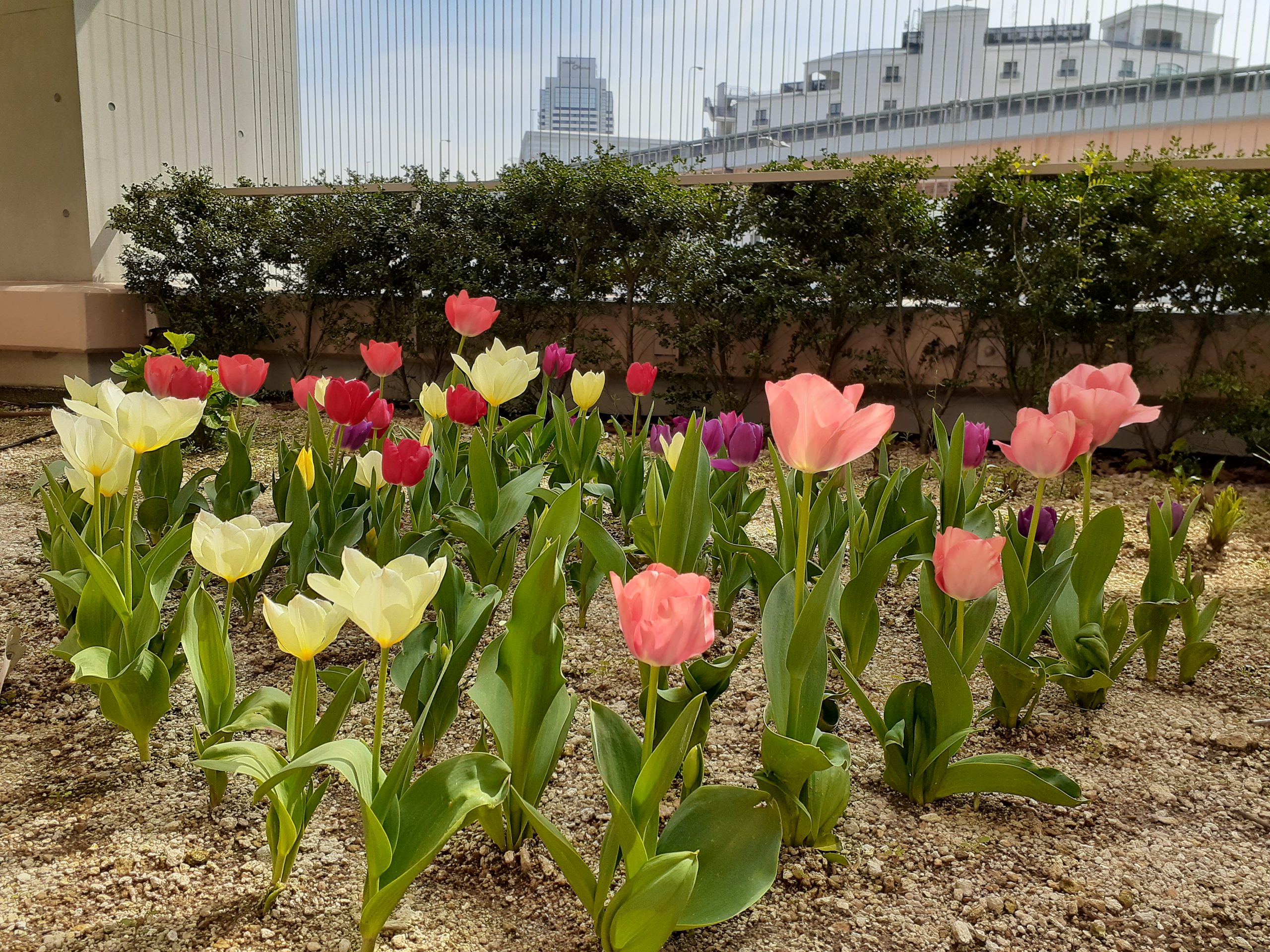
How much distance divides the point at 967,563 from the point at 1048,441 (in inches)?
13.1

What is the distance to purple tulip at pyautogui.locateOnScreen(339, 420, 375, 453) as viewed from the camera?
2049mm

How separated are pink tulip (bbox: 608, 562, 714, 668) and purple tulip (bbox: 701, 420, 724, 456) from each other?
110cm

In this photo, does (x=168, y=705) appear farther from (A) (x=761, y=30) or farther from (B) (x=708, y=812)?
(A) (x=761, y=30)

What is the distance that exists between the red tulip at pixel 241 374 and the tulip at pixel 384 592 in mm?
1358

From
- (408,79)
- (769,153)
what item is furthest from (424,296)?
(408,79)

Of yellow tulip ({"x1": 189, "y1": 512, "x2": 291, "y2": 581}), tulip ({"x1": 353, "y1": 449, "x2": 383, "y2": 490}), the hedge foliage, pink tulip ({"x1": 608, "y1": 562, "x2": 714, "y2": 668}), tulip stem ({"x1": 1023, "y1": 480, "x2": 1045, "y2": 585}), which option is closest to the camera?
pink tulip ({"x1": 608, "y1": 562, "x2": 714, "y2": 668})

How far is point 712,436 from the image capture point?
6.36ft

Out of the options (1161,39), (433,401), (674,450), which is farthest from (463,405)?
(1161,39)

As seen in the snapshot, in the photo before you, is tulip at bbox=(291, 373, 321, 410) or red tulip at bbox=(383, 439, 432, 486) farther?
tulip at bbox=(291, 373, 321, 410)

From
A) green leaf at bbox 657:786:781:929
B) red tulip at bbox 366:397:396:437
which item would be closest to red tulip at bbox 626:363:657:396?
red tulip at bbox 366:397:396:437

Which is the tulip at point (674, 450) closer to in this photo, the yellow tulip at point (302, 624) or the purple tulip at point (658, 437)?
the purple tulip at point (658, 437)

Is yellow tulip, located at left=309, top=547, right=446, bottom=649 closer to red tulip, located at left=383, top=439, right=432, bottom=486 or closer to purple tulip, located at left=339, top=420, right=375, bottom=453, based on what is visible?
red tulip, located at left=383, top=439, right=432, bottom=486

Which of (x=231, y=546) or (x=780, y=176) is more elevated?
(x=780, y=176)

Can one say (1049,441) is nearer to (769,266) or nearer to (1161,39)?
(769,266)
